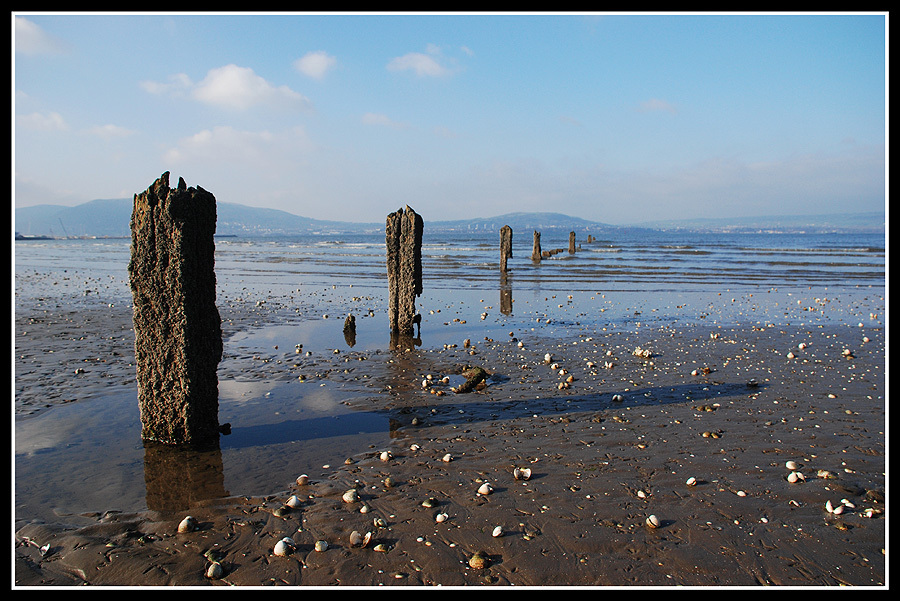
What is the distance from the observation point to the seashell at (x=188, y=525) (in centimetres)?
525

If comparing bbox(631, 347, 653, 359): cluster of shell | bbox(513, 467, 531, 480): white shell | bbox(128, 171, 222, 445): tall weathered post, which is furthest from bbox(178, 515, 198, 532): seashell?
bbox(631, 347, 653, 359): cluster of shell

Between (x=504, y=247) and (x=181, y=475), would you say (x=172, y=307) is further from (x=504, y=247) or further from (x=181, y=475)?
(x=504, y=247)

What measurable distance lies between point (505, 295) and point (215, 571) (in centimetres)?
2127

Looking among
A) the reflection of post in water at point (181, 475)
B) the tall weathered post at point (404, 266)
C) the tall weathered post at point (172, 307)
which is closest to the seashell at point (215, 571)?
the reflection of post in water at point (181, 475)

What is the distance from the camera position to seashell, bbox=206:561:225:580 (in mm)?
4531

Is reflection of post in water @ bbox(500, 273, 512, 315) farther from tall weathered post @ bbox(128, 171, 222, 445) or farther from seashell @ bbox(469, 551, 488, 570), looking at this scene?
seashell @ bbox(469, 551, 488, 570)

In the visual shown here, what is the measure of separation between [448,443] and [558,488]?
76.8 inches

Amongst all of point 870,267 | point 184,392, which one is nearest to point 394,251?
point 184,392

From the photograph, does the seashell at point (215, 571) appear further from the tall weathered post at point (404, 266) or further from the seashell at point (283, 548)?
the tall weathered post at point (404, 266)

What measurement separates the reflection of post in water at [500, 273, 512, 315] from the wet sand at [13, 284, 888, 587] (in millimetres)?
8801

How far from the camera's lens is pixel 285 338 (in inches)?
594

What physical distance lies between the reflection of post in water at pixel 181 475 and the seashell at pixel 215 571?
4.84 feet

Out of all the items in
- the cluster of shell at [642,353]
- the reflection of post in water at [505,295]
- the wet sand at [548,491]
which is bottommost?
the wet sand at [548,491]

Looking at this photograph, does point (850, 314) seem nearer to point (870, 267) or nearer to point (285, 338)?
point (285, 338)
